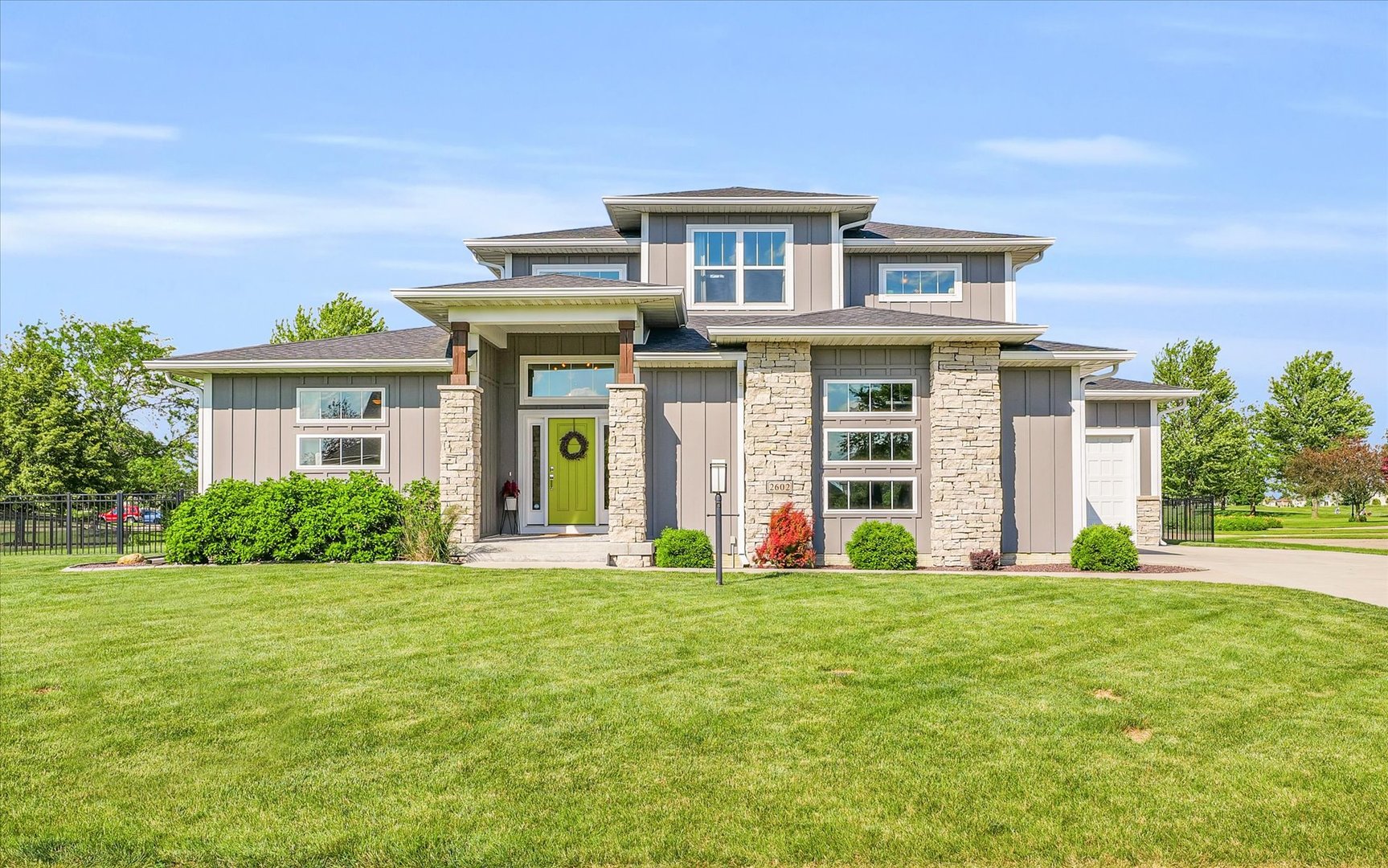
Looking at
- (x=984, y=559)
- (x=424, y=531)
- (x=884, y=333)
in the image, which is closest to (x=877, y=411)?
(x=884, y=333)

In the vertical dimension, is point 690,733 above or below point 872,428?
below

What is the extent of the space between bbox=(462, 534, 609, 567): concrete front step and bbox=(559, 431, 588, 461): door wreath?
2439 millimetres

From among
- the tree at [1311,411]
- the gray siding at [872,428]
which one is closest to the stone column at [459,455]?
the gray siding at [872,428]

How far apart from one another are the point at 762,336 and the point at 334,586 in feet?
24.4

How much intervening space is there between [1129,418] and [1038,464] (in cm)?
807

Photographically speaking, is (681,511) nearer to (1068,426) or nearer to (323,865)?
(1068,426)

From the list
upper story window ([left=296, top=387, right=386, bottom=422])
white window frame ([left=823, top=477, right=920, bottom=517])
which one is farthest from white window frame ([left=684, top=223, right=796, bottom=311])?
upper story window ([left=296, top=387, right=386, bottom=422])

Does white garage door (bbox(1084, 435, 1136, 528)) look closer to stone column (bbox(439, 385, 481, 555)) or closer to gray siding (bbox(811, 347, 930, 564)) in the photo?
gray siding (bbox(811, 347, 930, 564))

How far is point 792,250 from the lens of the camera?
19.0 metres

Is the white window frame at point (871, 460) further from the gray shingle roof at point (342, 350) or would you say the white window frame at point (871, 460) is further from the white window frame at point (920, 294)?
the gray shingle roof at point (342, 350)

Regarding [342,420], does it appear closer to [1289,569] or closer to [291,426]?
[291,426]

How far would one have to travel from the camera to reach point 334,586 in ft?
40.6

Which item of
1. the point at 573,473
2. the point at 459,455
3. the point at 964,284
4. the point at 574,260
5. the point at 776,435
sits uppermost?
the point at 574,260

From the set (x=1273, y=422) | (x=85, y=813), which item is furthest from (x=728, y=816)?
(x=1273, y=422)
